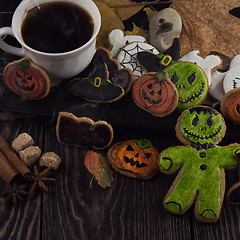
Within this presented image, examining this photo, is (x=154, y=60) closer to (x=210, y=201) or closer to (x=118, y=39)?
(x=118, y=39)

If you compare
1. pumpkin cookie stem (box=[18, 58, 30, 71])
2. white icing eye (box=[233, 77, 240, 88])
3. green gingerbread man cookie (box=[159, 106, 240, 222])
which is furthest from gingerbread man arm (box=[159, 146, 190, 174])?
pumpkin cookie stem (box=[18, 58, 30, 71])

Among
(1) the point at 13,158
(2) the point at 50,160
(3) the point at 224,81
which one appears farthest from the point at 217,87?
(1) the point at 13,158

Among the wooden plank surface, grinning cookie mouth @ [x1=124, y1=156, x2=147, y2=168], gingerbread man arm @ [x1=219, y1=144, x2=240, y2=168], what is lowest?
the wooden plank surface

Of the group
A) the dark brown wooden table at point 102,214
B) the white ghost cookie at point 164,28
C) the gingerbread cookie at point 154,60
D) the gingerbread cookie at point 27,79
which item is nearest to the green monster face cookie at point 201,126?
the dark brown wooden table at point 102,214

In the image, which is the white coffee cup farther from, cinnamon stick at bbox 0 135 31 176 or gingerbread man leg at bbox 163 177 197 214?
gingerbread man leg at bbox 163 177 197 214

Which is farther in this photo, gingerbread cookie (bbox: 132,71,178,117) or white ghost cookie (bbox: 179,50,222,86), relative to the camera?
white ghost cookie (bbox: 179,50,222,86)

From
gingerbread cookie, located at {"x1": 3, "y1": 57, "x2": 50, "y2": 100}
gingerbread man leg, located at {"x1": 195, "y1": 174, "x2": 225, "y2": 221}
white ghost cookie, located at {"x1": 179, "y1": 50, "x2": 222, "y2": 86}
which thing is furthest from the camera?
white ghost cookie, located at {"x1": 179, "y1": 50, "x2": 222, "y2": 86}
